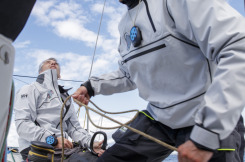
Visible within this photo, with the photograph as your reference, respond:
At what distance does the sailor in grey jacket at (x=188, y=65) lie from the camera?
76 centimetres

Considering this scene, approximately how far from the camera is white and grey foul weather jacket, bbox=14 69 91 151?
2273 millimetres

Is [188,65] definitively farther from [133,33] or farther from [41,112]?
[41,112]

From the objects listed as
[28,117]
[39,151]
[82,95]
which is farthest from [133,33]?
[28,117]

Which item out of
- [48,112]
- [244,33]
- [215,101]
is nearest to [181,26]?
[244,33]

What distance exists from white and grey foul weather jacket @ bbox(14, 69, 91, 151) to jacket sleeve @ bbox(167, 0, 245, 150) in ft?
5.62

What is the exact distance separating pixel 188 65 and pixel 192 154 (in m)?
0.39

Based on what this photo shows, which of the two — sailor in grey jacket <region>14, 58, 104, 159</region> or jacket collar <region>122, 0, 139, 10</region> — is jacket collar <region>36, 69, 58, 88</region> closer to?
sailor in grey jacket <region>14, 58, 104, 159</region>

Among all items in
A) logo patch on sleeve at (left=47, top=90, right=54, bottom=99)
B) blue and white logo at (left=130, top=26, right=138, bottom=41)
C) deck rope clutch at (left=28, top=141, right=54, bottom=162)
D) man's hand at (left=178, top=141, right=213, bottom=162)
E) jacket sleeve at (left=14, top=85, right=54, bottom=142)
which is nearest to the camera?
man's hand at (left=178, top=141, right=213, bottom=162)

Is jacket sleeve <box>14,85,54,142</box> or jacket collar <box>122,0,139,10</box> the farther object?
jacket sleeve <box>14,85,54,142</box>

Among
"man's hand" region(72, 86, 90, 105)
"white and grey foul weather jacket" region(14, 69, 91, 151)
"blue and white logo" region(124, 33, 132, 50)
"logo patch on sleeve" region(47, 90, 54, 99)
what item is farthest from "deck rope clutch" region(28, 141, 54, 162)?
"logo patch on sleeve" region(47, 90, 54, 99)

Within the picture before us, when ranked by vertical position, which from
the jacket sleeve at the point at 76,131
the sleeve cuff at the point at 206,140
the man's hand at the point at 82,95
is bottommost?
the jacket sleeve at the point at 76,131

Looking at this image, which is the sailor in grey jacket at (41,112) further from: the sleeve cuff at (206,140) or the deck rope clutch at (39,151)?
the sleeve cuff at (206,140)

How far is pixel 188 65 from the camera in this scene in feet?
3.38

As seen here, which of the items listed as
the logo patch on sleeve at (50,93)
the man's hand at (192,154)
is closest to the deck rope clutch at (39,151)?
the logo patch on sleeve at (50,93)
